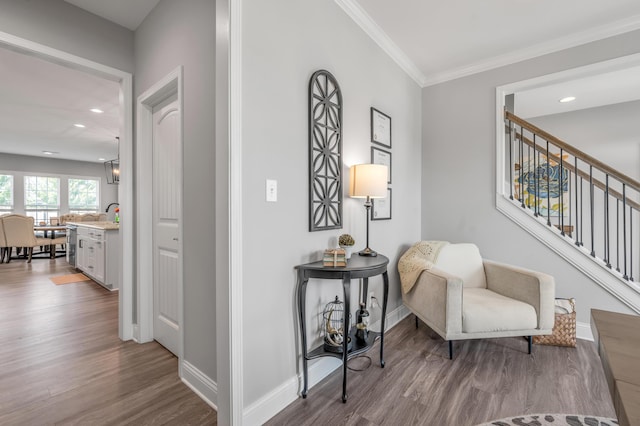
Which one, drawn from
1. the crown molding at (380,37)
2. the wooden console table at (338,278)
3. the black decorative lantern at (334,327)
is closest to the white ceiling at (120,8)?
the crown molding at (380,37)

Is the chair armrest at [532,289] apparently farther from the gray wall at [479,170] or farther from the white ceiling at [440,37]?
the white ceiling at [440,37]

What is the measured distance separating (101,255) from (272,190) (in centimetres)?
391

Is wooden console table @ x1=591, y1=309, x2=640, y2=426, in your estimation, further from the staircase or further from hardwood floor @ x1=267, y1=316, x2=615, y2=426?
the staircase

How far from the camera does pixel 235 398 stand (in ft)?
4.66

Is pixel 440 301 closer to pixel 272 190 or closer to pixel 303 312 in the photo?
pixel 303 312

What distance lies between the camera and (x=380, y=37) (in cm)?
259

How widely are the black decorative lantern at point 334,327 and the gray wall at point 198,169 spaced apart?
692 millimetres

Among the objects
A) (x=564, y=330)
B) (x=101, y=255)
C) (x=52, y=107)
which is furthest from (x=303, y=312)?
(x=52, y=107)

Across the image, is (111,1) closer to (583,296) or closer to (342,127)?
(342,127)

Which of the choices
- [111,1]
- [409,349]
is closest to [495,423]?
[409,349]

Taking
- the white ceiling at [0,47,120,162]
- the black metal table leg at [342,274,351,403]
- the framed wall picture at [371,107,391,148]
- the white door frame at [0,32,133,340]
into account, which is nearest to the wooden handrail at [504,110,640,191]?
the framed wall picture at [371,107,391,148]

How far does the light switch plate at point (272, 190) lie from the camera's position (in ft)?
5.25

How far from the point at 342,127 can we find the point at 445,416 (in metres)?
1.91

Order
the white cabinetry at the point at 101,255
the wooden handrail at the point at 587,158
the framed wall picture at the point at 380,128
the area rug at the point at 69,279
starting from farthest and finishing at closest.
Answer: the area rug at the point at 69,279 < the white cabinetry at the point at 101,255 < the framed wall picture at the point at 380,128 < the wooden handrail at the point at 587,158
